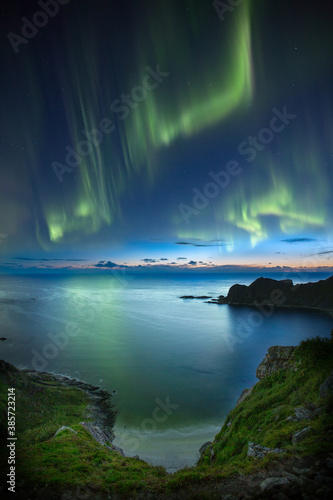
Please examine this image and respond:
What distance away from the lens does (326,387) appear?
1119 centimetres

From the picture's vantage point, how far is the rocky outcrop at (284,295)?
109 m

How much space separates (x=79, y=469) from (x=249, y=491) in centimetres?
719

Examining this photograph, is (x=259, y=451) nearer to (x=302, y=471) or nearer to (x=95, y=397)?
(x=302, y=471)

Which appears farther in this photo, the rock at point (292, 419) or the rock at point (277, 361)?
the rock at point (277, 361)

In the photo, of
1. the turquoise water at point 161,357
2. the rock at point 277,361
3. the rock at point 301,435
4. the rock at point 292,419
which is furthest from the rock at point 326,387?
the turquoise water at point 161,357

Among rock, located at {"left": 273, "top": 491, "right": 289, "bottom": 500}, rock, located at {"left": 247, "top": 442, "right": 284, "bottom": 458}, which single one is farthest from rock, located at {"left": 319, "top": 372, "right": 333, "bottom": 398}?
rock, located at {"left": 273, "top": 491, "right": 289, "bottom": 500}

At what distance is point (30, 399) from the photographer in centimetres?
2458

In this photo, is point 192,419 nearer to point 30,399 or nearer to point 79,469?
point 30,399

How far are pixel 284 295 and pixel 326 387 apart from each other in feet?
393

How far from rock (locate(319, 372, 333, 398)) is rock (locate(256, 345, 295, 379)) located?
3873 mm

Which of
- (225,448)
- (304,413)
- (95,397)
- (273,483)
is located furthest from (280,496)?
(95,397)

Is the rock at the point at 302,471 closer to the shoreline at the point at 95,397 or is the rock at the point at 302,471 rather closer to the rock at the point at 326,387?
the rock at the point at 326,387

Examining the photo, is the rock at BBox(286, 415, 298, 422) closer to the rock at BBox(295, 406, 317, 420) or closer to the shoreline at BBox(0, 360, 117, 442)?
the rock at BBox(295, 406, 317, 420)

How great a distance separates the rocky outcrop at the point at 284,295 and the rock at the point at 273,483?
120m
